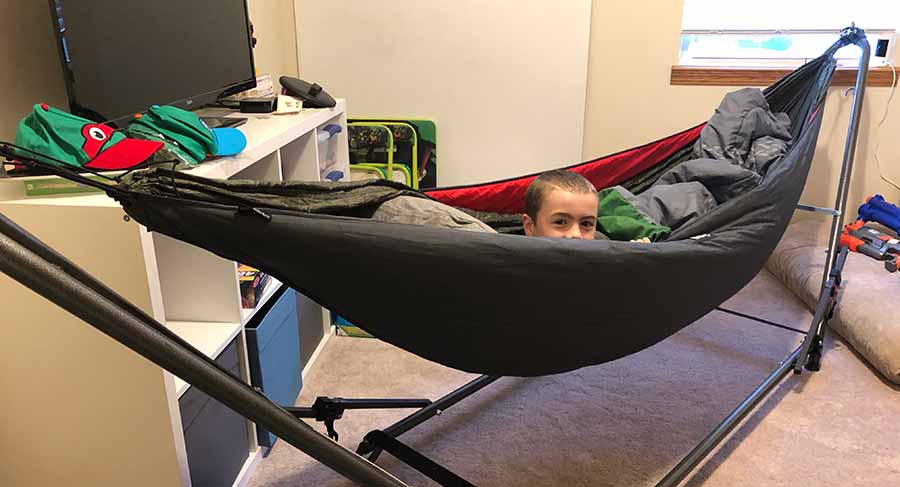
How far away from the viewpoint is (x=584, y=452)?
73.0 inches

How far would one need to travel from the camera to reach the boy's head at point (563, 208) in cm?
162

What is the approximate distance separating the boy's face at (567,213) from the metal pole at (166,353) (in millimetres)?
825

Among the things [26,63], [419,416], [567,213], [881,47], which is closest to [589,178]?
[567,213]

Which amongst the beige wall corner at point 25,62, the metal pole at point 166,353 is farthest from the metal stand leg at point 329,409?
the beige wall corner at point 25,62

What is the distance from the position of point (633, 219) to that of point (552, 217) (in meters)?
0.26

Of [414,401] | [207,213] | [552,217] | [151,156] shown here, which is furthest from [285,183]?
[414,401]

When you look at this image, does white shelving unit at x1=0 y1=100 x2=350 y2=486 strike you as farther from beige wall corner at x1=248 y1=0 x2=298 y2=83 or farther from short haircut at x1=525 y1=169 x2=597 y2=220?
beige wall corner at x1=248 y1=0 x2=298 y2=83

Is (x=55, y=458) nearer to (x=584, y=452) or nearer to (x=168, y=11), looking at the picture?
(x=168, y=11)

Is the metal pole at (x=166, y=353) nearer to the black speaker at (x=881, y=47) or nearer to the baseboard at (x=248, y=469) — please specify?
the baseboard at (x=248, y=469)

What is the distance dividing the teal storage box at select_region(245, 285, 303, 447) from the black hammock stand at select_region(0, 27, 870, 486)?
33cm

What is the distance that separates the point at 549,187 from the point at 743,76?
169 centimetres

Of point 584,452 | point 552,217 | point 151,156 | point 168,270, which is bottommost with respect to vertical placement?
point 584,452

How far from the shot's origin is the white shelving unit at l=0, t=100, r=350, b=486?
4.36 feet

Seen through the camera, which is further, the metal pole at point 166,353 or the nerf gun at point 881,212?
the nerf gun at point 881,212
